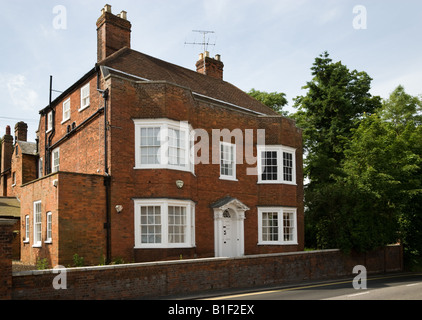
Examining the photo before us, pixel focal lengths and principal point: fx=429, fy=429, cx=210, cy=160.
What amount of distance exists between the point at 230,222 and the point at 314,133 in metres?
15.0

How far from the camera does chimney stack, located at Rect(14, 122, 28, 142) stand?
36125mm

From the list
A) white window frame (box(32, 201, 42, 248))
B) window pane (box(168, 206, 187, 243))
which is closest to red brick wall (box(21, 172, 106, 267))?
white window frame (box(32, 201, 42, 248))

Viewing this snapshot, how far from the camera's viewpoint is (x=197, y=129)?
2008 centimetres

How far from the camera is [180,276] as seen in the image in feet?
47.6

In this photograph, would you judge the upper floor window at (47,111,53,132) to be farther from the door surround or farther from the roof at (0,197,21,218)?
the door surround

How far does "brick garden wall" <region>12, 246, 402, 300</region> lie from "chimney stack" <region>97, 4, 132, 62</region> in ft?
44.8

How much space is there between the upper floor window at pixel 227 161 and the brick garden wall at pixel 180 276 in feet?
16.7

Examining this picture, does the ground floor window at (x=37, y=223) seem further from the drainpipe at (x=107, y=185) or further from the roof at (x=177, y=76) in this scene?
the roof at (x=177, y=76)

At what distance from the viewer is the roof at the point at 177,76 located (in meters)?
21.4

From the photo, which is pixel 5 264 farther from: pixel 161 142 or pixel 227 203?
pixel 227 203

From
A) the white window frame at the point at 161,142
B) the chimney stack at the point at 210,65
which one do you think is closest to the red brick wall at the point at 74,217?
the white window frame at the point at 161,142

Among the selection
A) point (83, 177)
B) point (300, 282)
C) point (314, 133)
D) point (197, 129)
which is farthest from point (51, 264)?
point (314, 133)

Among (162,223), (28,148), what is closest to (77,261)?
(162,223)

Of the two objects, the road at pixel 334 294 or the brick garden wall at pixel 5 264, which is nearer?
the brick garden wall at pixel 5 264
